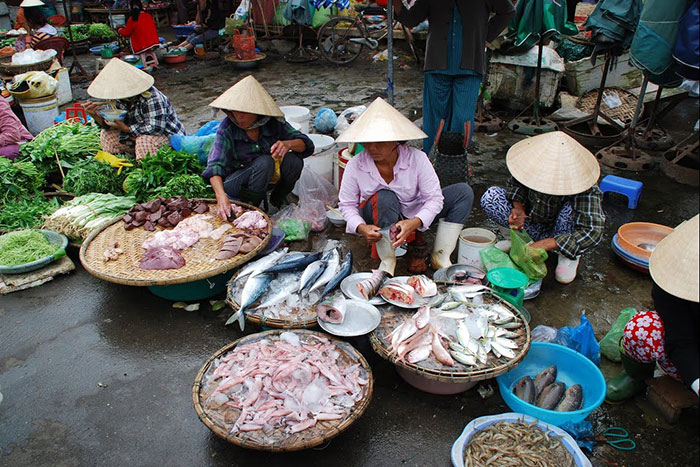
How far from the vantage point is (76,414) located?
2643 mm

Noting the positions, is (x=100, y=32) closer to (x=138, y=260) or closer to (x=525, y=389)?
(x=138, y=260)

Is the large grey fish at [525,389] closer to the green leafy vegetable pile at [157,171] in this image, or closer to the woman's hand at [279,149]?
the woman's hand at [279,149]

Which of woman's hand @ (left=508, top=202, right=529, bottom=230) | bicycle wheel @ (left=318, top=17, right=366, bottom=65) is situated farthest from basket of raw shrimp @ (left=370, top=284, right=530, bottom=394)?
bicycle wheel @ (left=318, top=17, right=366, bottom=65)

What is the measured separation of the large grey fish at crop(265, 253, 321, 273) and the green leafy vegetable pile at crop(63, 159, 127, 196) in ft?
7.90

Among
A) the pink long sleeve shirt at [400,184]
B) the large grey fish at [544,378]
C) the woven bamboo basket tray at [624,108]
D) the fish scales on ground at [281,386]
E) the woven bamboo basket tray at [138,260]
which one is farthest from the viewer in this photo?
the woven bamboo basket tray at [624,108]

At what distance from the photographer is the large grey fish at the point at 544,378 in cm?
250

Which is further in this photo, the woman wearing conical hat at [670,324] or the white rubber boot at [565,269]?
the white rubber boot at [565,269]

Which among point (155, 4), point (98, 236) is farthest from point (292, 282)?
point (155, 4)

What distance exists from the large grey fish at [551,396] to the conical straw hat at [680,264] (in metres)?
0.78

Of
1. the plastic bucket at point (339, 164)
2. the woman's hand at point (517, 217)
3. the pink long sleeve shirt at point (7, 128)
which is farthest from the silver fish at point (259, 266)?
the pink long sleeve shirt at point (7, 128)

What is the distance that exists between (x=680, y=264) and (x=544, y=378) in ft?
3.11

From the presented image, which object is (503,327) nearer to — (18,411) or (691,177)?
(18,411)

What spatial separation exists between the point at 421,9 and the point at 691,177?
307 cm

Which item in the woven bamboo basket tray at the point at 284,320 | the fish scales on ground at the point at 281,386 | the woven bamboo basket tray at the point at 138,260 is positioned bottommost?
the fish scales on ground at the point at 281,386
